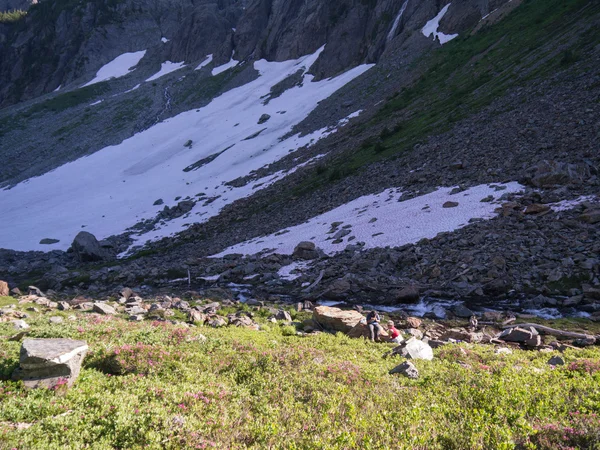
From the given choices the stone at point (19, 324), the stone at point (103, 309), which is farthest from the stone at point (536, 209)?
the stone at point (19, 324)

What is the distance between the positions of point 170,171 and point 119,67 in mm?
102608

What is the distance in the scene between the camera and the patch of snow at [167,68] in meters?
128

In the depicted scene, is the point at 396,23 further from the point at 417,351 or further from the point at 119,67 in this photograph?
the point at 119,67

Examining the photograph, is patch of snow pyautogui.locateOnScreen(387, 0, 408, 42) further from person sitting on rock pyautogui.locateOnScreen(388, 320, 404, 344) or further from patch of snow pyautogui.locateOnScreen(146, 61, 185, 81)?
person sitting on rock pyautogui.locateOnScreen(388, 320, 404, 344)

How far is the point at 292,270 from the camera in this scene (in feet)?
75.0

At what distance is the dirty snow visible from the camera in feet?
71.7

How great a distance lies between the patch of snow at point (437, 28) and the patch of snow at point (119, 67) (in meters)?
110

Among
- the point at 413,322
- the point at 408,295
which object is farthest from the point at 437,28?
the point at 413,322

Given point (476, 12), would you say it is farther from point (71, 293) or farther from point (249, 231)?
point (71, 293)

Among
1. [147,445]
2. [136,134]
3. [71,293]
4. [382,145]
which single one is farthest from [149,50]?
[147,445]

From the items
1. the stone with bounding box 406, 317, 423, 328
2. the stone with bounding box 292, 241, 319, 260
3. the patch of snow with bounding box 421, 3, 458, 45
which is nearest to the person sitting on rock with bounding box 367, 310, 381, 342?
the stone with bounding box 406, 317, 423, 328

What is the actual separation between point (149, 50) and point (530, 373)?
6662 inches

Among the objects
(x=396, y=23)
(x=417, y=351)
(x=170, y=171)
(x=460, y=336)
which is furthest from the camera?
(x=396, y=23)

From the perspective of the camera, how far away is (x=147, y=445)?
600cm
